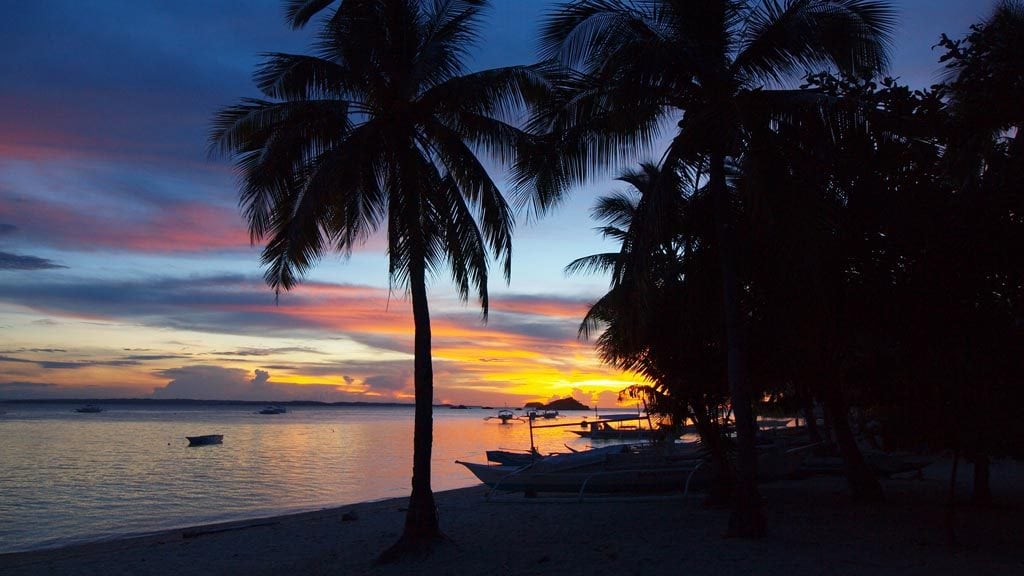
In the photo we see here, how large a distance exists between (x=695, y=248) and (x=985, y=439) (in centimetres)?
526

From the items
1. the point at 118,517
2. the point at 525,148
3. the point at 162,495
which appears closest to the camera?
the point at 525,148

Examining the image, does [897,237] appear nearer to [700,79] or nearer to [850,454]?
[700,79]

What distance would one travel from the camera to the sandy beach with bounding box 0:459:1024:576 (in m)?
10.1

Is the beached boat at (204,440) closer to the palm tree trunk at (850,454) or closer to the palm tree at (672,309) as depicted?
the palm tree at (672,309)

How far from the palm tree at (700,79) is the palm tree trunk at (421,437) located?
8.94 ft

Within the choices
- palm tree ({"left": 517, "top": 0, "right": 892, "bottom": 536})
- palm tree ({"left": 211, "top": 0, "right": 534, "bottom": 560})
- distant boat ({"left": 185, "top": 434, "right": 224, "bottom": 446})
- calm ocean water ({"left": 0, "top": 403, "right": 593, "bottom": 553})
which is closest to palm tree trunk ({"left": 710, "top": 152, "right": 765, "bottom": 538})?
palm tree ({"left": 517, "top": 0, "right": 892, "bottom": 536})

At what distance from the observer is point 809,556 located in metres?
10.0

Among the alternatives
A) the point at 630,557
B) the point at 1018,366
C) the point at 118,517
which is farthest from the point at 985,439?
the point at 118,517

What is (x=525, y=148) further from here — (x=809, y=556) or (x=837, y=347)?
(x=809, y=556)

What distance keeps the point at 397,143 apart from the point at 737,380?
6.67 m

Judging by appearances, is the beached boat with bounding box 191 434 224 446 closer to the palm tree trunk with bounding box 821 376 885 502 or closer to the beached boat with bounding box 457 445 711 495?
the beached boat with bounding box 457 445 711 495

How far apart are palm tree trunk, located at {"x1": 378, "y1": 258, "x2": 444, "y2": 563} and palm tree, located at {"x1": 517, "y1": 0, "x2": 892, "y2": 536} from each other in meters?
2.72

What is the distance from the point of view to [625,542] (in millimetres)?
12328

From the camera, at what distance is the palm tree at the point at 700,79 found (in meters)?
10.3
